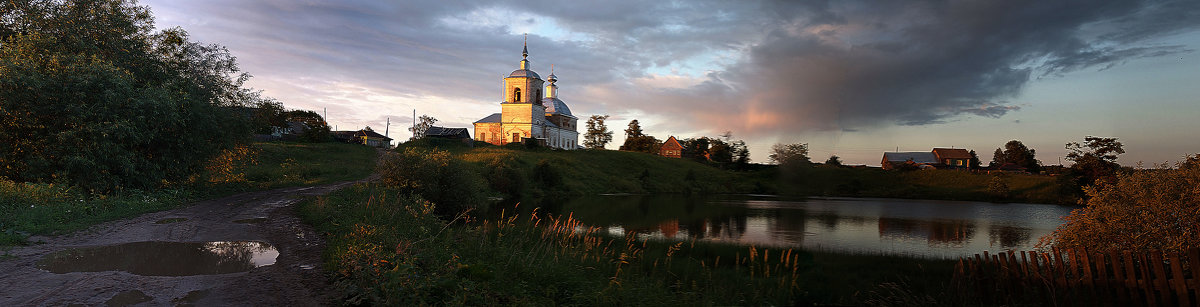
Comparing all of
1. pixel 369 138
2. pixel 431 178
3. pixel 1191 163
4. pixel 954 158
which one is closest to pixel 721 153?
pixel 954 158

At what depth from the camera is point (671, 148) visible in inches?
→ 4850

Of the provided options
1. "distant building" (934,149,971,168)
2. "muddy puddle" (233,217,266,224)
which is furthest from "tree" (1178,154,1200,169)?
"distant building" (934,149,971,168)

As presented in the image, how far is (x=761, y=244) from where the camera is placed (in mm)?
24578

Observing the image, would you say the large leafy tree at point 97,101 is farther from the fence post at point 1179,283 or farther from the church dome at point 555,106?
the church dome at point 555,106

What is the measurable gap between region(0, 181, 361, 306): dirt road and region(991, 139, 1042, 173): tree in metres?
129

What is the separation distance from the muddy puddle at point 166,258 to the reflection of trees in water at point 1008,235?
Result: 3201 centimetres

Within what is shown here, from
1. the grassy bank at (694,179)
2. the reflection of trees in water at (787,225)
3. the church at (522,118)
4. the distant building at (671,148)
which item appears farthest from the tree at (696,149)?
the reflection of trees in water at (787,225)

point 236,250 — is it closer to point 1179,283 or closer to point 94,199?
point 94,199

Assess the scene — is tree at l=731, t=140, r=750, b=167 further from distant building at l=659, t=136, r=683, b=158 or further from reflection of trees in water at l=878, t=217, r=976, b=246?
reflection of trees in water at l=878, t=217, r=976, b=246

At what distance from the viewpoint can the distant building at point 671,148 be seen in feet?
395

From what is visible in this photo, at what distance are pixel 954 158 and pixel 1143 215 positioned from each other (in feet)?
407

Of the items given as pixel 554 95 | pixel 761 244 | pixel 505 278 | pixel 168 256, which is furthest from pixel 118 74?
pixel 554 95

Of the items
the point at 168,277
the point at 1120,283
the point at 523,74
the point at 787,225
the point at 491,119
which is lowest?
the point at 787,225

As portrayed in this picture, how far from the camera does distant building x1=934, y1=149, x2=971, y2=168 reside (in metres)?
116
